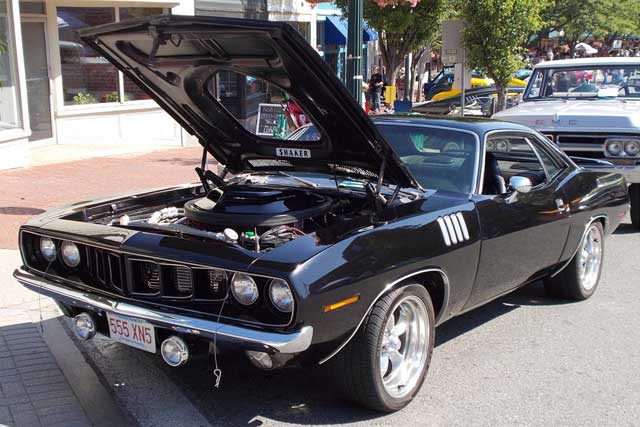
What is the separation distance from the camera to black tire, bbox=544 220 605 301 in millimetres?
5819

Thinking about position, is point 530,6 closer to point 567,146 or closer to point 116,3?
point 567,146

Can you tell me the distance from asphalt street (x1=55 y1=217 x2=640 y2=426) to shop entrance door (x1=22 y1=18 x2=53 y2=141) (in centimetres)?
927

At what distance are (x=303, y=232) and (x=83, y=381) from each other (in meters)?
1.60

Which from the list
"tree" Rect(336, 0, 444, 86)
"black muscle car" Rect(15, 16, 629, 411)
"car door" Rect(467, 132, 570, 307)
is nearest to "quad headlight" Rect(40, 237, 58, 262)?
"black muscle car" Rect(15, 16, 629, 411)

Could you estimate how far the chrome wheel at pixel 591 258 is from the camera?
6.02m

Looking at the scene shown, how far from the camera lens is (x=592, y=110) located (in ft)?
29.7

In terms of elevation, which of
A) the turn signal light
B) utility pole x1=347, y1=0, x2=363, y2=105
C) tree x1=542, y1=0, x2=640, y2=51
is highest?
tree x1=542, y1=0, x2=640, y2=51

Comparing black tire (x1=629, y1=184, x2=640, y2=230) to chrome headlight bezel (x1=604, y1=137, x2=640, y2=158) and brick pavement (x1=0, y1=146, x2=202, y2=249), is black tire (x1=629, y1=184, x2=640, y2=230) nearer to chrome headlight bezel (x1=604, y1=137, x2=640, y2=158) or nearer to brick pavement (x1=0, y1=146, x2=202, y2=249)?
chrome headlight bezel (x1=604, y1=137, x2=640, y2=158)

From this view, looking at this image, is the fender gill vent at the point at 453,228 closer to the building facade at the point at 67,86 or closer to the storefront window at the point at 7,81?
the building facade at the point at 67,86

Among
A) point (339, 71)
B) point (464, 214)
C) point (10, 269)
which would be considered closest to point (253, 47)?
point (464, 214)

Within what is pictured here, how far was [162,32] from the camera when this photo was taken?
158 inches

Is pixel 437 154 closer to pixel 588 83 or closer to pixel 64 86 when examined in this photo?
pixel 588 83

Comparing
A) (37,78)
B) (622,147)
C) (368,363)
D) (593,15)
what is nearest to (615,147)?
(622,147)

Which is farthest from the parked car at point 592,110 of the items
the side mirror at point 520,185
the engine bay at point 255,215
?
the engine bay at point 255,215
